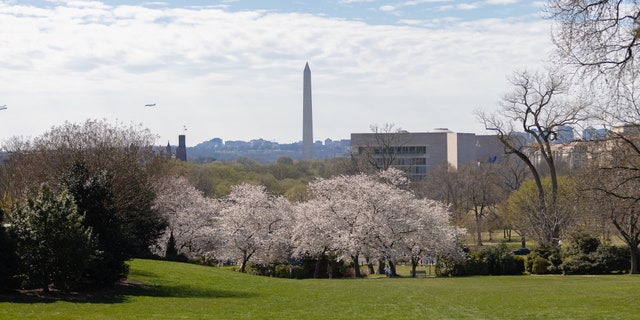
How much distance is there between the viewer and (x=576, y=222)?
44.8 meters

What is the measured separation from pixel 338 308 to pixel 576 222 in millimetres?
27708

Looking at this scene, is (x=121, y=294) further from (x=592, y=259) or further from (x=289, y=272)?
(x=592, y=259)

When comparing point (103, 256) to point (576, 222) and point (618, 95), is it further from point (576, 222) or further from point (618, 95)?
point (576, 222)

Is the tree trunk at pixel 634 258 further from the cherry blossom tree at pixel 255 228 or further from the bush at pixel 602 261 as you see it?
the cherry blossom tree at pixel 255 228

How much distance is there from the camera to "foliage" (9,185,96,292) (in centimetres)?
2228

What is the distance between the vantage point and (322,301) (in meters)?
24.3

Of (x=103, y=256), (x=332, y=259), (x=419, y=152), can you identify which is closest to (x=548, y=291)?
(x=103, y=256)

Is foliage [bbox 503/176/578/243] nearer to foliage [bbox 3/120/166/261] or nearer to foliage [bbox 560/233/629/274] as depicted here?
foliage [bbox 560/233/629/274]

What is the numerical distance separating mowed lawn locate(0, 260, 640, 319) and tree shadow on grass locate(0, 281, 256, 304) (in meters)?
0.03

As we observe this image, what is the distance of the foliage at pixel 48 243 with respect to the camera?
73.1 ft

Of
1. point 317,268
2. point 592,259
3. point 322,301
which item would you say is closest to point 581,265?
point 592,259

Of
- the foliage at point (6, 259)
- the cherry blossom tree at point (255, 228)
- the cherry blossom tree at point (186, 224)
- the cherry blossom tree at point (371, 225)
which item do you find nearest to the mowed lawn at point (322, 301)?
the foliage at point (6, 259)

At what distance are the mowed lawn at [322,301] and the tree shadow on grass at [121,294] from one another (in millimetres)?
32

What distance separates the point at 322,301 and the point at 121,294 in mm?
6763
